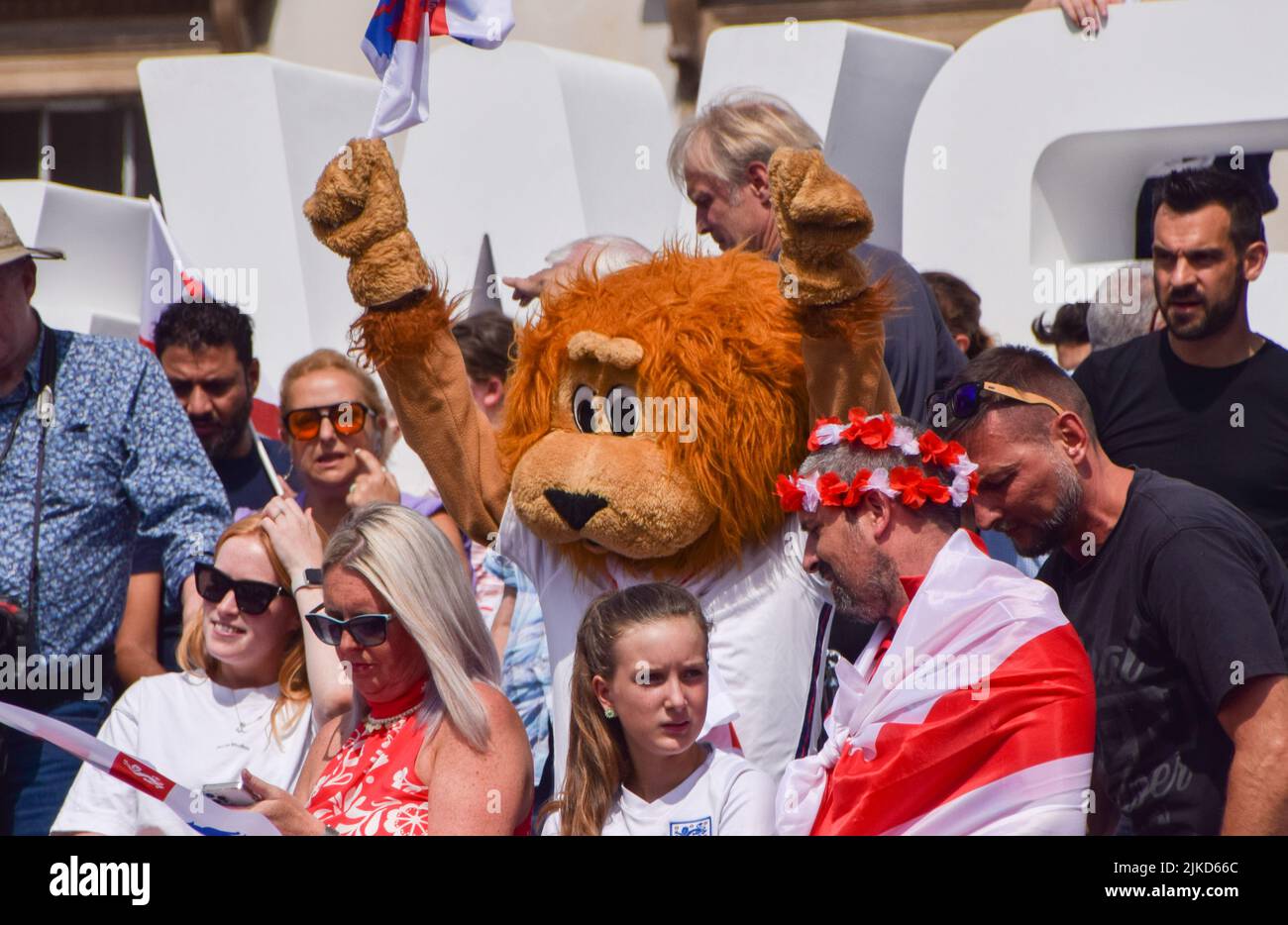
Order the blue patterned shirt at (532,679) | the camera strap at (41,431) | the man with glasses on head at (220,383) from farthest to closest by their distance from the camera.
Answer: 1. the man with glasses on head at (220,383)
2. the blue patterned shirt at (532,679)
3. the camera strap at (41,431)

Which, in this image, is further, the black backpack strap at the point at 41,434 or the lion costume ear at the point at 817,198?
the black backpack strap at the point at 41,434

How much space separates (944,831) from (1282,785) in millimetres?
648

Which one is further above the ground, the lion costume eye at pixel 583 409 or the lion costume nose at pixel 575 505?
the lion costume eye at pixel 583 409

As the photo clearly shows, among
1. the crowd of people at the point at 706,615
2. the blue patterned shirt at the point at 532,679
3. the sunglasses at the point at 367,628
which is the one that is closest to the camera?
the crowd of people at the point at 706,615

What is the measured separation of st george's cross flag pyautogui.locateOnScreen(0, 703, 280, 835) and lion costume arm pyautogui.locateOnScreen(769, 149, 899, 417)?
132 cm

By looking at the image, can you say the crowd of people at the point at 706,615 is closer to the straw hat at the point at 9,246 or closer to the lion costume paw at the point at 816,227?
the straw hat at the point at 9,246

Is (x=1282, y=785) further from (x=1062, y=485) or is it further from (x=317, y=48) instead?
(x=317, y=48)

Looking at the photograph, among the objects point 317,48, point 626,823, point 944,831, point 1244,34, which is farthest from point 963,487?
point 317,48

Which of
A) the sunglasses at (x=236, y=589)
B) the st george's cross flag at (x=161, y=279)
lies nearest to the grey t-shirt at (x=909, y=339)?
the sunglasses at (x=236, y=589)

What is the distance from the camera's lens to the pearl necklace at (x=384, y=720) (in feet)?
11.6

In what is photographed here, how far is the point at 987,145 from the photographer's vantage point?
5785 mm

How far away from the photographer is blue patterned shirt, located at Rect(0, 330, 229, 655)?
166 inches

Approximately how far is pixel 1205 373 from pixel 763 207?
3.50 ft

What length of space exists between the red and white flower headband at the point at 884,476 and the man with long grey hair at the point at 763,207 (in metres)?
0.59
